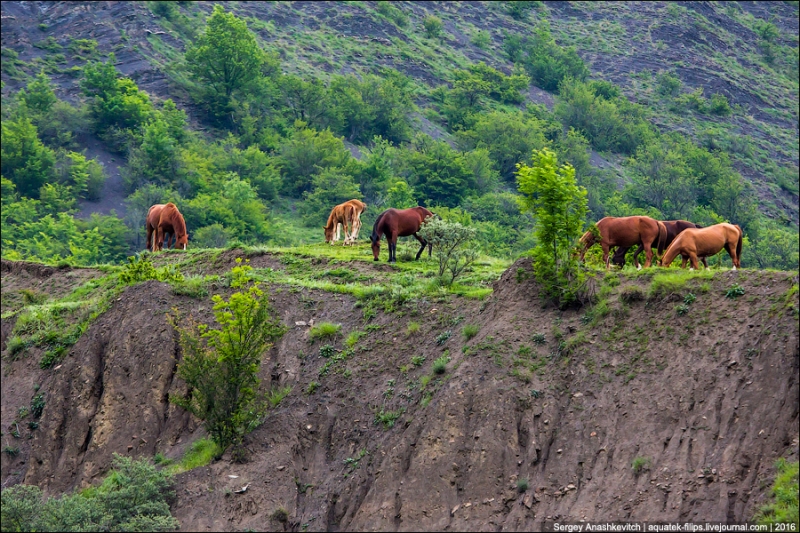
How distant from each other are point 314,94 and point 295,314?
73.1m

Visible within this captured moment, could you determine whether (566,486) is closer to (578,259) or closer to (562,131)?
(578,259)

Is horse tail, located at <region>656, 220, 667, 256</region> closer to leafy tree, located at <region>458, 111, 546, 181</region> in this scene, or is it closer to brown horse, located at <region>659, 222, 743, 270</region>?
brown horse, located at <region>659, 222, 743, 270</region>

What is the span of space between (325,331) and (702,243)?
10.3 metres

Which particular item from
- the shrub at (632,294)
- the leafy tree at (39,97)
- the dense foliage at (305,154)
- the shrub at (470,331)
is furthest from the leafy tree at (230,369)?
the leafy tree at (39,97)

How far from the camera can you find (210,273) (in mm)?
33812

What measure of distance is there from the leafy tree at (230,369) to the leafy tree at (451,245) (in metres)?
6.25

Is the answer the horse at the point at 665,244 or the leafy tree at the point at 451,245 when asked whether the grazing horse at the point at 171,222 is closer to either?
the leafy tree at the point at 451,245

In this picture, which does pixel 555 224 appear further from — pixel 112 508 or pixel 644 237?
pixel 112 508

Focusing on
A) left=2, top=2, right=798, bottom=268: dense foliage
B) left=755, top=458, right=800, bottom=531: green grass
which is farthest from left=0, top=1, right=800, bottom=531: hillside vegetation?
left=2, top=2, right=798, bottom=268: dense foliage

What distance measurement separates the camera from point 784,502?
58.0 ft

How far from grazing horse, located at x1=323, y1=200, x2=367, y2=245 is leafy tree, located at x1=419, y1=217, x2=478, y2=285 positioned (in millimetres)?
6251

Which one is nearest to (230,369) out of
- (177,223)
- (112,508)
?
(112,508)

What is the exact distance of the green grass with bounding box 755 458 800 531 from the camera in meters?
17.4

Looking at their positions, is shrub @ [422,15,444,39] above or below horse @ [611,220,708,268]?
below
